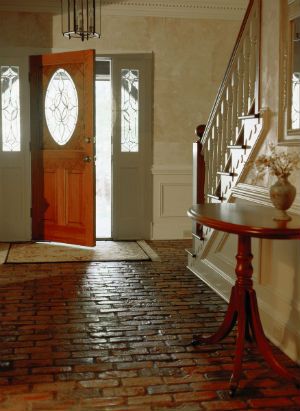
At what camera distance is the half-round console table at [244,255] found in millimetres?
2719

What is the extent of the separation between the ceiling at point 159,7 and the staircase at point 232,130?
2.32 m

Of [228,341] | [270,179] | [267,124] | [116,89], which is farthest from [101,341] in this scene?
[116,89]

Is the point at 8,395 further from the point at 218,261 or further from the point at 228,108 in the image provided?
the point at 228,108

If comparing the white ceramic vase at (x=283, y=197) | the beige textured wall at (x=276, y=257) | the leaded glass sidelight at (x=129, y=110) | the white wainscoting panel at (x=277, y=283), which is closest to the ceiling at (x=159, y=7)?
the leaded glass sidelight at (x=129, y=110)

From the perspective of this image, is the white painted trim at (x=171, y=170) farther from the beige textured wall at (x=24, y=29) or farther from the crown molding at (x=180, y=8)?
→ the beige textured wall at (x=24, y=29)

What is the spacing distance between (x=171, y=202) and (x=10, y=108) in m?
2.29

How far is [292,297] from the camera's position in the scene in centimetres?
339

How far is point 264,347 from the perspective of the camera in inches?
120

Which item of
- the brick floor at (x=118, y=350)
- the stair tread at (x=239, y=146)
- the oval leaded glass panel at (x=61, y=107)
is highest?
the oval leaded glass panel at (x=61, y=107)

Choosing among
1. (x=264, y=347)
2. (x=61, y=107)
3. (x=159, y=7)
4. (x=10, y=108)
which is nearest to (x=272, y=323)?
(x=264, y=347)

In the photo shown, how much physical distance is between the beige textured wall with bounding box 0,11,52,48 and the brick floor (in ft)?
9.75

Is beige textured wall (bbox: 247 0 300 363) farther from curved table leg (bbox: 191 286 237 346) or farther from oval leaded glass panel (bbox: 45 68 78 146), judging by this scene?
oval leaded glass panel (bbox: 45 68 78 146)

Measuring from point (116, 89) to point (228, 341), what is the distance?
13.3 ft

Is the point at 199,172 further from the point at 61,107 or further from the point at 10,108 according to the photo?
the point at 10,108
